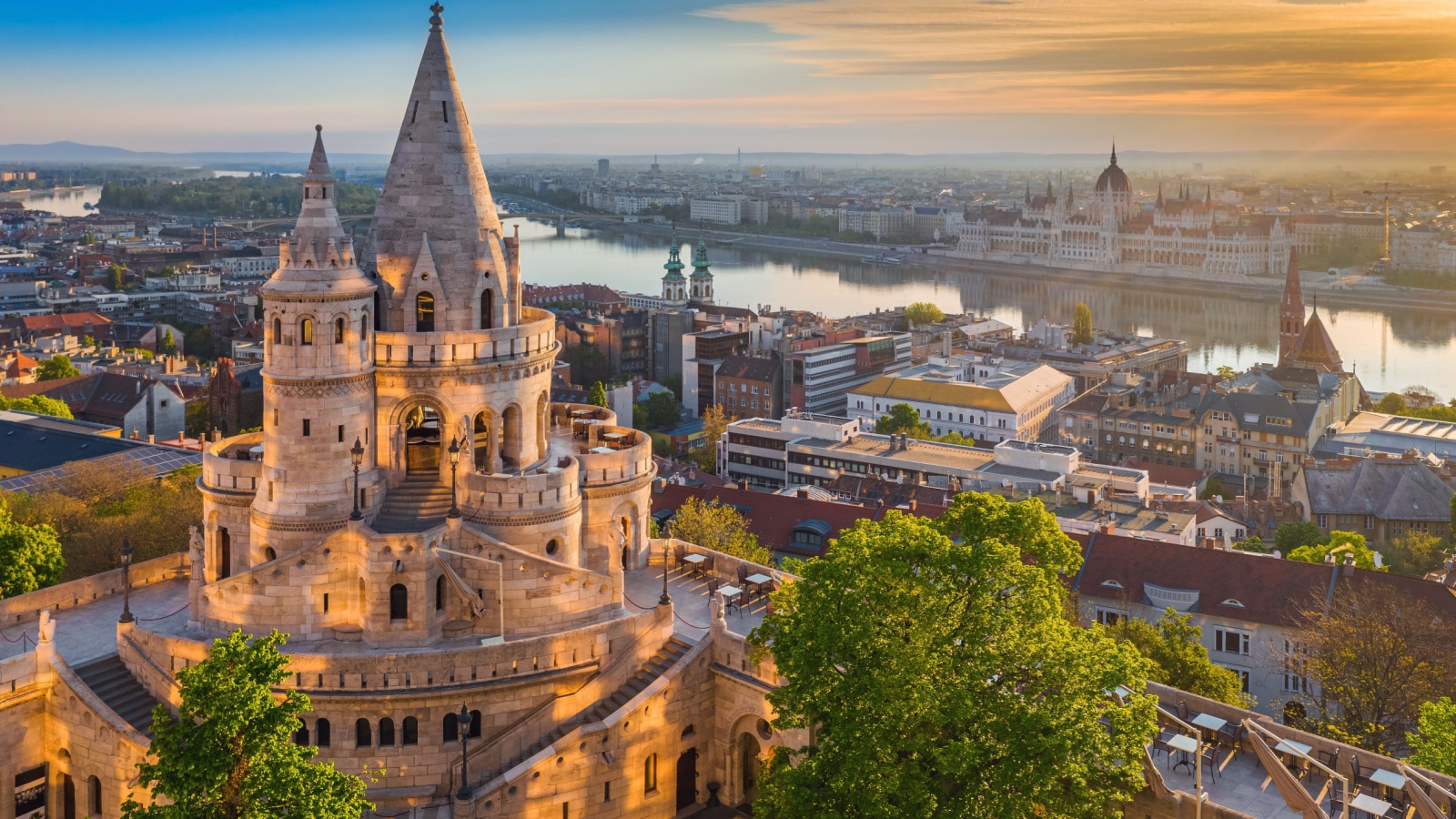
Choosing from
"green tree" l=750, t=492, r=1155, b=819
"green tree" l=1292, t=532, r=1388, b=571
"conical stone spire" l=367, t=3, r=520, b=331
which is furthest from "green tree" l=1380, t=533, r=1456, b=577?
"conical stone spire" l=367, t=3, r=520, b=331

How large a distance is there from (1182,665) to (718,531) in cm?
1131

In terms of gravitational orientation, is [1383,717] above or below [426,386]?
below

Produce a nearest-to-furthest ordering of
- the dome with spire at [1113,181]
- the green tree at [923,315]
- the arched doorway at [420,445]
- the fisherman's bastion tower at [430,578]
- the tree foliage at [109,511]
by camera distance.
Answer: the fisherman's bastion tower at [430,578], the arched doorway at [420,445], the tree foliage at [109,511], the green tree at [923,315], the dome with spire at [1113,181]

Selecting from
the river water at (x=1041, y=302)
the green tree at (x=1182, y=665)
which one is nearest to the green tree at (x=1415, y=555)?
the green tree at (x=1182, y=665)

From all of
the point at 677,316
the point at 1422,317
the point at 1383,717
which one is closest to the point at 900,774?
the point at 1383,717

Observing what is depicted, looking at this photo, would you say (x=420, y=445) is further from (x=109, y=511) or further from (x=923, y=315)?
(x=923, y=315)

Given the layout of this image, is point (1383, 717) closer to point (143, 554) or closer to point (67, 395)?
point (143, 554)

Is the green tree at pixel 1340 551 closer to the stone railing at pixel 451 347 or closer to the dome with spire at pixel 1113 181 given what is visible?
the stone railing at pixel 451 347

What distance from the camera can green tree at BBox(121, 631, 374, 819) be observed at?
15336 mm

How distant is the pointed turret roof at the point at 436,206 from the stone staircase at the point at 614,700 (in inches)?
233

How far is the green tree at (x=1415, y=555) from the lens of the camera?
37.2m

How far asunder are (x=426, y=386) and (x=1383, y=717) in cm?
1598

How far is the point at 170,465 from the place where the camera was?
124 ft

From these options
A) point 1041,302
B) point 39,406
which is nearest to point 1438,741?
point 39,406
